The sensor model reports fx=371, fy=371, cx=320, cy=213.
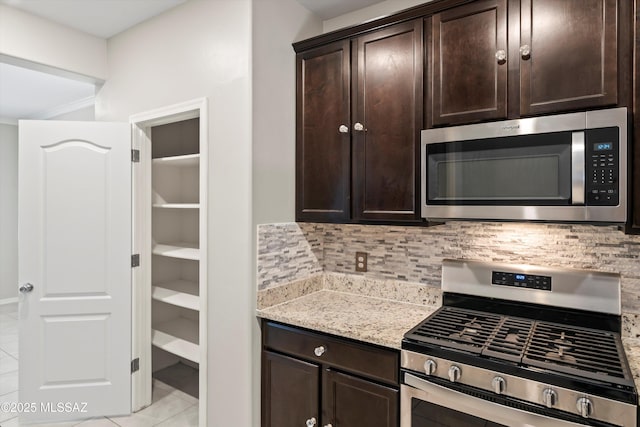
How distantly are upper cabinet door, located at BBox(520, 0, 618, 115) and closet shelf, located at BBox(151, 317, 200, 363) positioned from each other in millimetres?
2446

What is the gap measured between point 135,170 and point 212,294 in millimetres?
1118

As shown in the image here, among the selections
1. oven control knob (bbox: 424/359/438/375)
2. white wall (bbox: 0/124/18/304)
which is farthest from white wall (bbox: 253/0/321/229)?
white wall (bbox: 0/124/18/304)

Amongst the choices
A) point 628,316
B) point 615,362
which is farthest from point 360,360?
point 628,316

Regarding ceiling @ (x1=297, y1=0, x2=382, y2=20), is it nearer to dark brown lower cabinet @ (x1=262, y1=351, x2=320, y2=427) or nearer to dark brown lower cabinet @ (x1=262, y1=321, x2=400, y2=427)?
dark brown lower cabinet @ (x1=262, y1=321, x2=400, y2=427)

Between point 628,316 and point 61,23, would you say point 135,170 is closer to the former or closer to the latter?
point 61,23

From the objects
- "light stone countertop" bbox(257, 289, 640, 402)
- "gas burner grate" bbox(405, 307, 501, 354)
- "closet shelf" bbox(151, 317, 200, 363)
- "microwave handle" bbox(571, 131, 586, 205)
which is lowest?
"closet shelf" bbox(151, 317, 200, 363)

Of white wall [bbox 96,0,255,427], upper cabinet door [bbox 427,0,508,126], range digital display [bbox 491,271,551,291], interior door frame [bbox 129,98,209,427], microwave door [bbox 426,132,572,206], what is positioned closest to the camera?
microwave door [bbox 426,132,572,206]

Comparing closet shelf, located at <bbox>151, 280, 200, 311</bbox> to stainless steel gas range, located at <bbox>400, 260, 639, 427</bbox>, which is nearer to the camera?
stainless steel gas range, located at <bbox>400, 260, 639, 427</bbox>

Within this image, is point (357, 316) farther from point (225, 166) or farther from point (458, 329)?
point (225, 166)

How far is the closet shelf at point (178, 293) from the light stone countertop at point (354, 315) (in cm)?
74

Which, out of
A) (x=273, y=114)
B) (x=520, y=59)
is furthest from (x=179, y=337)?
(x=520, y=59)

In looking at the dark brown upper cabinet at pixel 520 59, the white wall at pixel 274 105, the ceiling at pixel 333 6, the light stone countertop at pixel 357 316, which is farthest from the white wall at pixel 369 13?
the light stone countertop at pixel 357 316

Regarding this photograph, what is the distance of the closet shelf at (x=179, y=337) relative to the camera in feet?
8.54

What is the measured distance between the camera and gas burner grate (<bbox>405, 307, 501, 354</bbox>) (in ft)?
4.96
